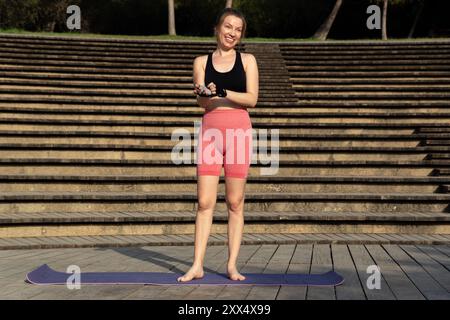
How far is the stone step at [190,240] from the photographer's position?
880cm

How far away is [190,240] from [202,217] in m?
2.44

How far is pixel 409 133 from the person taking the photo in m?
13.0

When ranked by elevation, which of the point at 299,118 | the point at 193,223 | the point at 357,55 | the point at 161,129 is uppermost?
the point at 357,55

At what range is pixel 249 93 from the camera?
Result: 656cm

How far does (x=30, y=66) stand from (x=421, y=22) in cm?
2990

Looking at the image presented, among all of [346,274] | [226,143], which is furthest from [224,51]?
[346,274]

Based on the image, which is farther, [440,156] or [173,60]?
[173,60]

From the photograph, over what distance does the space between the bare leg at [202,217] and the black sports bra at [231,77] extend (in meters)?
0.76

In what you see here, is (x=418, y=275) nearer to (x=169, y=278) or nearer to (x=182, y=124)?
(x=169, y=278)

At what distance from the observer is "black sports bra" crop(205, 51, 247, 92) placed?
6.58m

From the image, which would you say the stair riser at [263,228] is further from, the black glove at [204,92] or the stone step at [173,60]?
the stone step at [173,60]

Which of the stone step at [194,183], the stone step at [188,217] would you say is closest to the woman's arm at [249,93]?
the stone step at [188,217]

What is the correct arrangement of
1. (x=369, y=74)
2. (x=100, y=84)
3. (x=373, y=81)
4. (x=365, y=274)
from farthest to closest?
1. (x=369, y=74)
2. (x=373, y=81)
3. (x=100, y=84)
4. (x=365, y=274)
